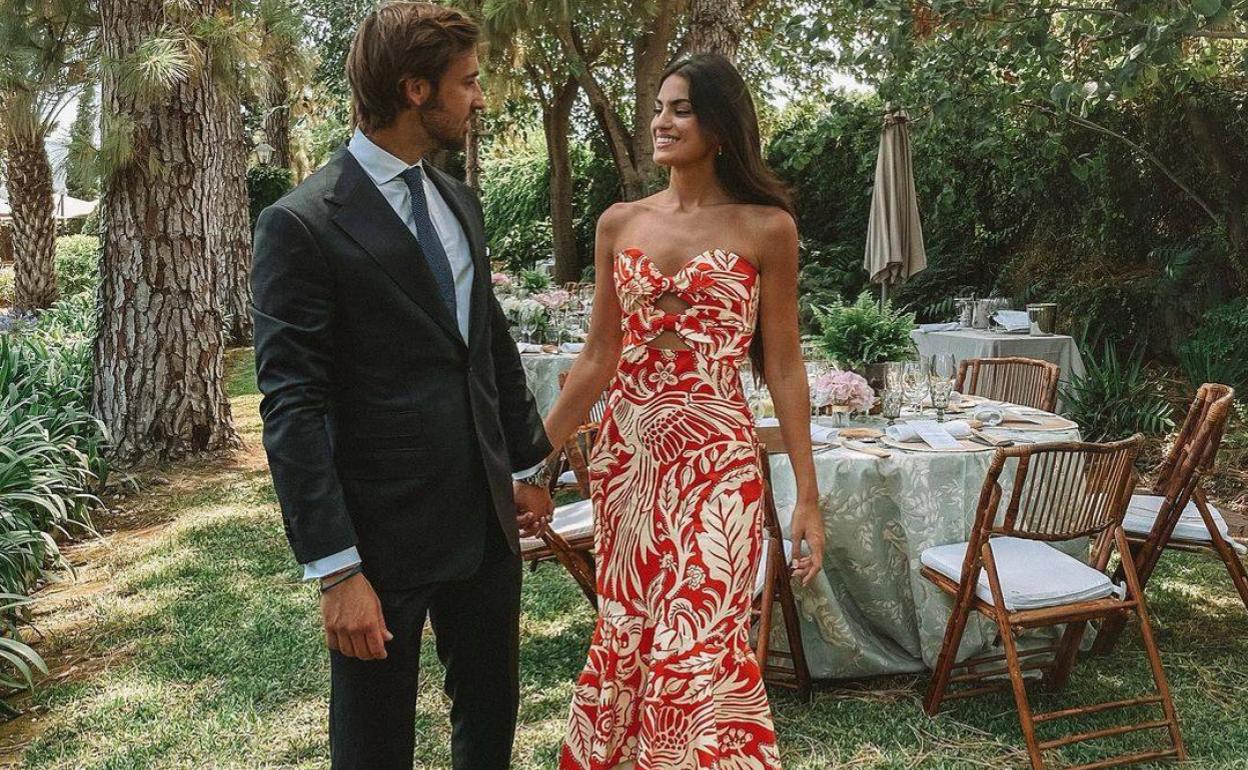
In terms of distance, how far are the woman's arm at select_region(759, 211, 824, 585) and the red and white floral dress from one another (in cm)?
6

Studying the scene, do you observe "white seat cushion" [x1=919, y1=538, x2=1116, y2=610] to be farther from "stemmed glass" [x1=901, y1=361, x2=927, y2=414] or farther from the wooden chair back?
"stemmed glass" [x1=901, y1=361, x2=927, y2=414]

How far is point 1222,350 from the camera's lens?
27.7ft

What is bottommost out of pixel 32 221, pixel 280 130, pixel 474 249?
pixel 474 249

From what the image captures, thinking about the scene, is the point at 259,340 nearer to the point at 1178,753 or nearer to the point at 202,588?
the point at 1178,753

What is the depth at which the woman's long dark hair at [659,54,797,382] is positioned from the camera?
2686mm

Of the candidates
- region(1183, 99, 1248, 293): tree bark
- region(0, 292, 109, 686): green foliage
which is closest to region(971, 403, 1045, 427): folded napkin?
region(0, 292, 109, 686): green foliage

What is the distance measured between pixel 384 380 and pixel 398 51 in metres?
0.61

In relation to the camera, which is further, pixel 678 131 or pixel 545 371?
pixel 545 371

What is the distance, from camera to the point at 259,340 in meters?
1.83

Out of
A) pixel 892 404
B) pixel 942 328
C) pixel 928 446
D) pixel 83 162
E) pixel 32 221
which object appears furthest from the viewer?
pixel 32 221

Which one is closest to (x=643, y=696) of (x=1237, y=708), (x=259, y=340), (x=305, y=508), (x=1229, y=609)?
(x=305, y=508)

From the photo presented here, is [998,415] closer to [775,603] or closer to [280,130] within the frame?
[775,603]

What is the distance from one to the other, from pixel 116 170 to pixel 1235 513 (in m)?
7.82

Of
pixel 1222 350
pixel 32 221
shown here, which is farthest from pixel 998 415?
pixel 32 221
